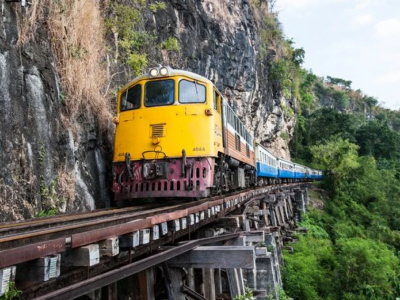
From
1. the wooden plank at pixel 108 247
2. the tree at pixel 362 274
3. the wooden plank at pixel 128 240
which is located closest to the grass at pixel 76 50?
the wooden plank at pixel 128 240

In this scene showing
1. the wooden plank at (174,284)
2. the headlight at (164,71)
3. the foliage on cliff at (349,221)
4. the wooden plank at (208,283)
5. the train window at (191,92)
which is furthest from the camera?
the foliage on cliff at (349,221)

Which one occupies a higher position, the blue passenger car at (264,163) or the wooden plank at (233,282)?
the blue passenger car at (264,163)

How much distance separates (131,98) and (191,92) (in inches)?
51.4

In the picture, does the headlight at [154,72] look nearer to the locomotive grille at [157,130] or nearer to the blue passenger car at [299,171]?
the locomotive grille at [157,130]

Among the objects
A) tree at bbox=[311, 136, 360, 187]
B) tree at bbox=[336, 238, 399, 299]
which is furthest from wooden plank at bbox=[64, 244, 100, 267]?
tree at bbox=[311, 136, 360, 187]

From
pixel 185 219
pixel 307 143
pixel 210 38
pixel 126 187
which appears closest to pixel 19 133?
pixel 126 187

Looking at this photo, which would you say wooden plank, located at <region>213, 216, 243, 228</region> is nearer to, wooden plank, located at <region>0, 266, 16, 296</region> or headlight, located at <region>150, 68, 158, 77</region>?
headlight, located at <region>150, 68, 158, 77</region>

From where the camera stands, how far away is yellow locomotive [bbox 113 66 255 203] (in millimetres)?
6715

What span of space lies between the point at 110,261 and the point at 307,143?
1701 inches

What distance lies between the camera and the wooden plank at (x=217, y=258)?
4422mm

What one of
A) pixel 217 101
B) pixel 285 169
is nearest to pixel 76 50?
pixel 217 101

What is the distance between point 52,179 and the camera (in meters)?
5.86

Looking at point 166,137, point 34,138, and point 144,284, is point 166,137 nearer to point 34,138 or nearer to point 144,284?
point 34,138

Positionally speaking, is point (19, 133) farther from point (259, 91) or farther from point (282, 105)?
point (282, 105)
